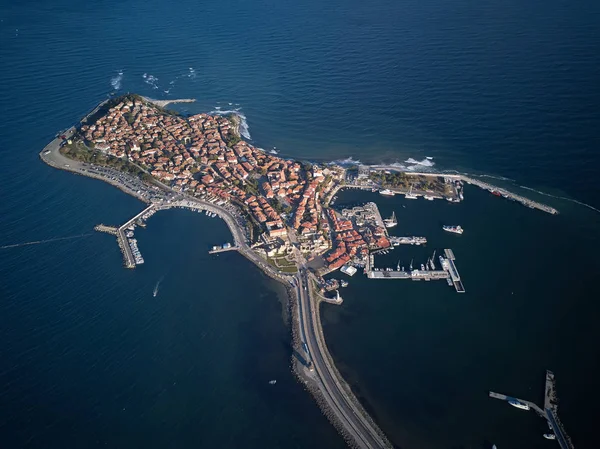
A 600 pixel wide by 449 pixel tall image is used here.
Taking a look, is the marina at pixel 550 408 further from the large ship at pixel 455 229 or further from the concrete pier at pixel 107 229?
the concrete pier at pixel 107 229

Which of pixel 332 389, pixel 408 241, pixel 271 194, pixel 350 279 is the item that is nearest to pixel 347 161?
pixel 271 194

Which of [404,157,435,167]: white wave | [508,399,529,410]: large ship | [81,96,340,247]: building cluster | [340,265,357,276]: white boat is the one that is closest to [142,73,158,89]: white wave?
[81,96,340,247]: building cluster

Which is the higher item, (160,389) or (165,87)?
(165,87)

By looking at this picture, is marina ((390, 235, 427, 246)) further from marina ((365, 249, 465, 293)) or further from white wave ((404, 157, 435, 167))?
white wave ((404, 157, 435, 167))

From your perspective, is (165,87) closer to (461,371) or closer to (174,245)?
(174,245)

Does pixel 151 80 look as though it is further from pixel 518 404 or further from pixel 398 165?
pixel 518 404

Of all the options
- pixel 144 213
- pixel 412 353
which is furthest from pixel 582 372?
pixel 144 213
